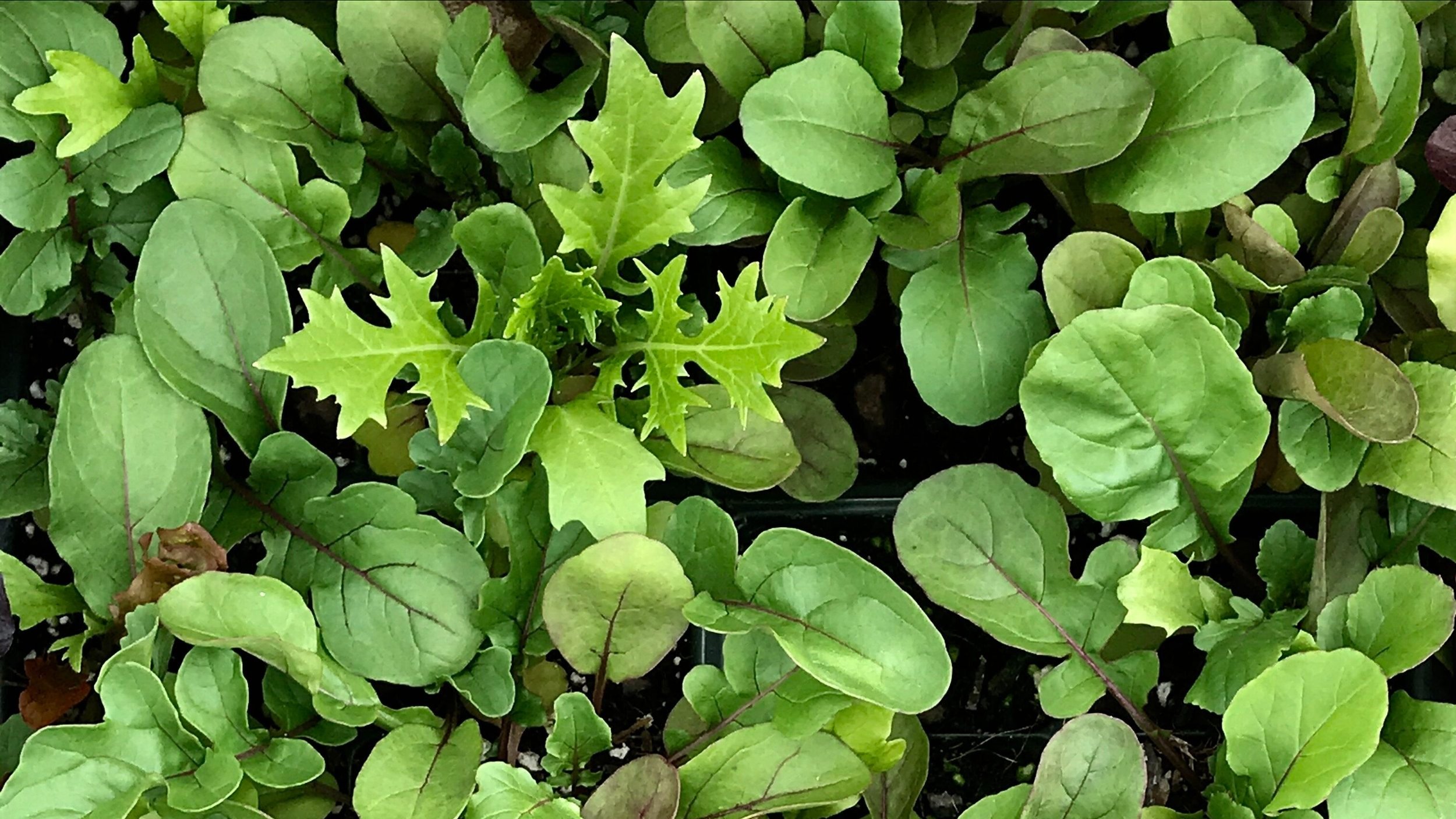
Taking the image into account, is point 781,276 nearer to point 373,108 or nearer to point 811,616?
point 811,616

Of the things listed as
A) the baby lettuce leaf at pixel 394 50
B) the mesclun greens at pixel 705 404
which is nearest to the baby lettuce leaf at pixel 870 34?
the mesclun greens at pixel 705 404

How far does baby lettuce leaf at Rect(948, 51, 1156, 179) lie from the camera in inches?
31.3

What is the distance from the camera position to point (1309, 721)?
735 millimetres

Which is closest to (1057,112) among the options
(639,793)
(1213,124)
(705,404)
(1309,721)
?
(1213,124)

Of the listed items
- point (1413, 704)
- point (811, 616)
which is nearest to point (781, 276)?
point (811, 616)

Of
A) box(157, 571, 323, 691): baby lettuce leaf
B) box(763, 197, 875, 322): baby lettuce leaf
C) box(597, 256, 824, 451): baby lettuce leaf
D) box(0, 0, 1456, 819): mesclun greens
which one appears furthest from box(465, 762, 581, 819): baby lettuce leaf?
box(763, 197, 875, 322): baby lettuce leaf

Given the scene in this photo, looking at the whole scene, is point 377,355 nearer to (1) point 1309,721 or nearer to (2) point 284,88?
(2) point 284,88

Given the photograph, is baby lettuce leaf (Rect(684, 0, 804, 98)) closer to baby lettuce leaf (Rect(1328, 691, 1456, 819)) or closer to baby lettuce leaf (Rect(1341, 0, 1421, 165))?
baby lettuce leaf (Rect(1341, 0, 1421, 165))

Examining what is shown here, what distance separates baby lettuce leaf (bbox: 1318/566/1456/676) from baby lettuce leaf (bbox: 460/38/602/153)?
60cm

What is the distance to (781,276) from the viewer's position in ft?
2.67

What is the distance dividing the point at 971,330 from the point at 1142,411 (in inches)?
5.0

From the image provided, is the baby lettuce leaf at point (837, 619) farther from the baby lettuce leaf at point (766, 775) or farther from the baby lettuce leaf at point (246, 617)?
the baby lettuce leaf at point (246, 617)

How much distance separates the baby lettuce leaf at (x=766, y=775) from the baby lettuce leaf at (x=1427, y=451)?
400 millimetres

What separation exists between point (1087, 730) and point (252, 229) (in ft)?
2.07
